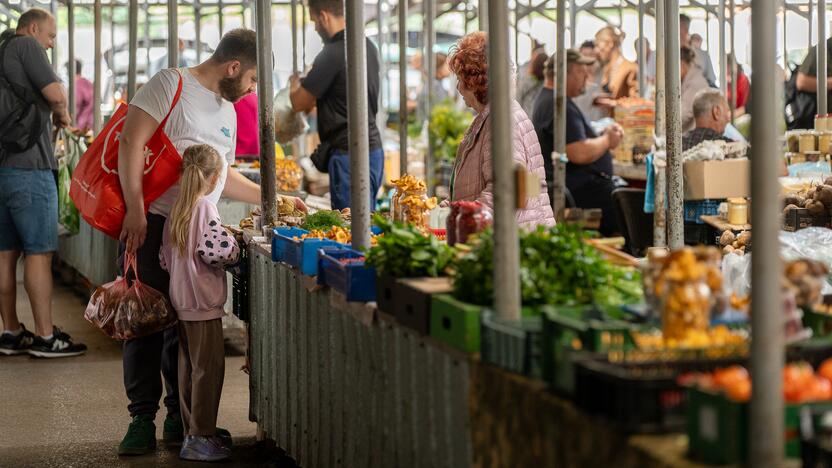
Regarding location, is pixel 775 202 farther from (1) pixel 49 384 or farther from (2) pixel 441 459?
(1) pixel 49 384

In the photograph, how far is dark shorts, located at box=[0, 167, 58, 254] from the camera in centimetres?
810

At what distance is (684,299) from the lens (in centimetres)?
279

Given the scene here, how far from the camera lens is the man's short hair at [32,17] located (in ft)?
27.2

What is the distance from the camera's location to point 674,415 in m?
2.50

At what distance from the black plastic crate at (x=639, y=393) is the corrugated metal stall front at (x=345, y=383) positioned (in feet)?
2.33

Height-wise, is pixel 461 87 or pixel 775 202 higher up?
pixel 461 87

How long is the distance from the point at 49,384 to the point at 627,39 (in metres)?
8.24

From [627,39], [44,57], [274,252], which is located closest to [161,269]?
[274,252]

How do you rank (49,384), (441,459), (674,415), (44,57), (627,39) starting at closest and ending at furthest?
(674,415)
(441,459)
(49,384)
(44,57)
(627,39)

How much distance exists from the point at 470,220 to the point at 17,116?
4.66 meters

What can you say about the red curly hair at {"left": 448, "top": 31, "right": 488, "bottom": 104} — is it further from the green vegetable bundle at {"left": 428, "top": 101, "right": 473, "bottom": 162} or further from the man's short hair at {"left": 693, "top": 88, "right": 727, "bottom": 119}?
the green vegetable bundle at {"left": 428, "top": 101, "right": 473, "bottom": 162}

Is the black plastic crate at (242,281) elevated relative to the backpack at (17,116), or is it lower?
lower

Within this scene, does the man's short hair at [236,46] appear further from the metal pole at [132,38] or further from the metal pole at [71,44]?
the metal pole at [71,44]

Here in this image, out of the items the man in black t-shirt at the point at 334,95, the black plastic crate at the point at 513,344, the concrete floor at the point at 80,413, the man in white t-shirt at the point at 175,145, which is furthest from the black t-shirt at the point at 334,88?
the black plastic crate at the point at 513,344
